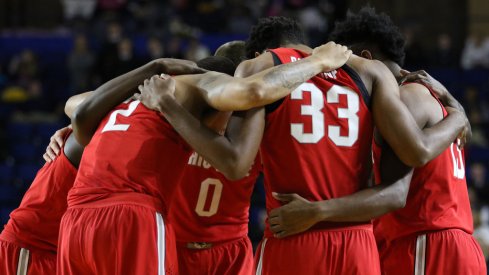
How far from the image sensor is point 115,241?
4215mm

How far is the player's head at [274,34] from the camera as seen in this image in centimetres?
498

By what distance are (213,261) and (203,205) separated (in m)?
0.36

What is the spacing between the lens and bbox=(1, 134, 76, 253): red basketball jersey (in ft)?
16.4

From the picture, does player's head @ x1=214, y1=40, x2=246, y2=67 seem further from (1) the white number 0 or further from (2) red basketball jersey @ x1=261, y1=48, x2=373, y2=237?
(1) the white number 0

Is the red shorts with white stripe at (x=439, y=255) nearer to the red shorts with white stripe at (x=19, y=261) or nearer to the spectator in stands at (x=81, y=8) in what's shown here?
the red shorts with white stripe at (x=19, y=261)

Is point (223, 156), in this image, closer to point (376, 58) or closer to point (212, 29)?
point (376, 58)

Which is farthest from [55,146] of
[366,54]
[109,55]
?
[109,55]

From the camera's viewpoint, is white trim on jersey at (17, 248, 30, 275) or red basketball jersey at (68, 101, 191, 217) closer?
red basketball jersey at (68, 101, 191, 217)

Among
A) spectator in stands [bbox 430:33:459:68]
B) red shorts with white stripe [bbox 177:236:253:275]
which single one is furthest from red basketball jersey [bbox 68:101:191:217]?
spectator in stands [bbox 430:33:459:68]

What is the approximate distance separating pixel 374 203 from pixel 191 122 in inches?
42.0

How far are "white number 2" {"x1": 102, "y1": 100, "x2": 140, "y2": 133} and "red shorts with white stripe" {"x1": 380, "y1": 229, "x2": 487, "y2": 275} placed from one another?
1.74 meters

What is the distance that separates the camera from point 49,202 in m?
5.03

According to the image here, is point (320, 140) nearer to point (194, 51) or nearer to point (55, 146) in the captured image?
point (55, 146)

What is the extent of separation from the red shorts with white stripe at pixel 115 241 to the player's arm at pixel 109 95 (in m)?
0.48
